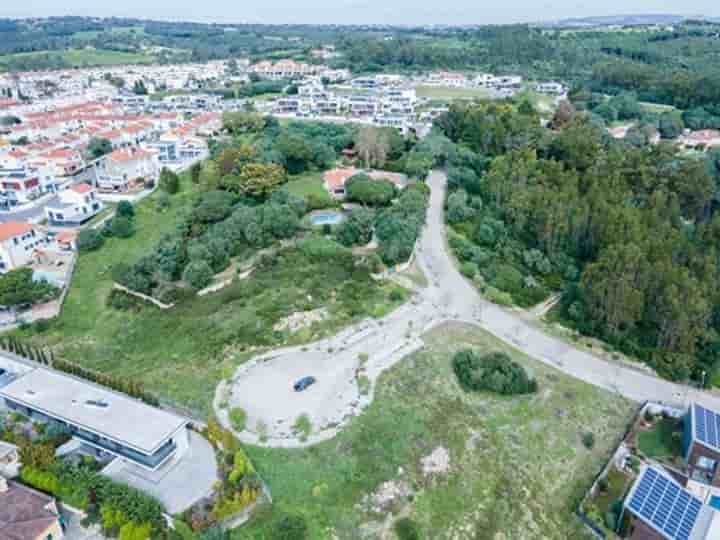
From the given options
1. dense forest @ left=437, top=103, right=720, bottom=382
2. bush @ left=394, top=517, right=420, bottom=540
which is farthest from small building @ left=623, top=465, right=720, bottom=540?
dense forest @ left=437, top=103, right=720, bottom=382

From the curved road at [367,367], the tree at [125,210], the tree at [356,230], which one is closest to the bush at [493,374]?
the curved road at [367,367]

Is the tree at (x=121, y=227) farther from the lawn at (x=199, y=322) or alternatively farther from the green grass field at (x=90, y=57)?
the green grass field at (x=90, y=57)

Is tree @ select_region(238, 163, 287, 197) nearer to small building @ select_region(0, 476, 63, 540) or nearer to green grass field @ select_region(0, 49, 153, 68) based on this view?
small building @ select_region(0, 476, 63, 540)

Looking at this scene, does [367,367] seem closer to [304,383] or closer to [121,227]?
[304,383]

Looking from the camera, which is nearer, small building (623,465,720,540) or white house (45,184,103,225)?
small building (623,465,720,540)

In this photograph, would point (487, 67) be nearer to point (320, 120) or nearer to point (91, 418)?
point (320, 120)
